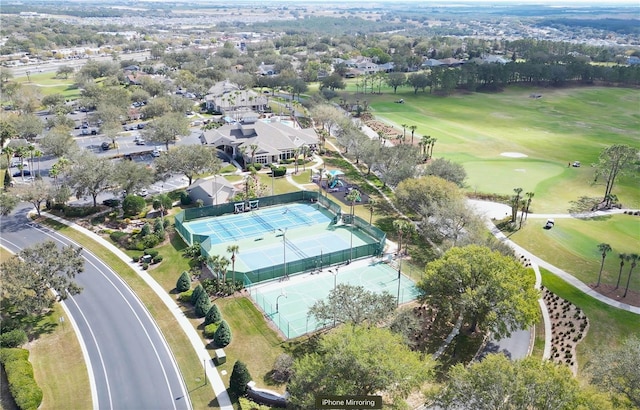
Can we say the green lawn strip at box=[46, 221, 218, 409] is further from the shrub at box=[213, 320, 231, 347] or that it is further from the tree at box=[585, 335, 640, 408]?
the tree at box=[585, 335, 640, 408]

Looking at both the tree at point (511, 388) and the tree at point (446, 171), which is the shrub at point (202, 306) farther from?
the tree at point (446, 171)

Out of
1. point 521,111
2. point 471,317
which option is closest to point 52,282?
point 471,317

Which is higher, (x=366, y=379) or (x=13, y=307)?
(x=366, y=379)

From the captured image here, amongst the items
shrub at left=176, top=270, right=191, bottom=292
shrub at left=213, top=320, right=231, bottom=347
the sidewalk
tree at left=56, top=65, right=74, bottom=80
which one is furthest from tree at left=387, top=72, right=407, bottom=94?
shrub at left=213, top=320, right=231, bottom=347

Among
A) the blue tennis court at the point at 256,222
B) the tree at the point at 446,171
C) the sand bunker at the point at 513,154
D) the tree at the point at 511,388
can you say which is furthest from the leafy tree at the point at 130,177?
the sand bunker at the point at 513,154

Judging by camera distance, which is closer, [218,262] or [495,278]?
[495,278]

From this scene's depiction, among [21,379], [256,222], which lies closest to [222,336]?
[21,379]

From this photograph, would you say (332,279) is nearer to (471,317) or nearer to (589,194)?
(471,317)

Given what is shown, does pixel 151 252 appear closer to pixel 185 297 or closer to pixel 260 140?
pixel 185 297
